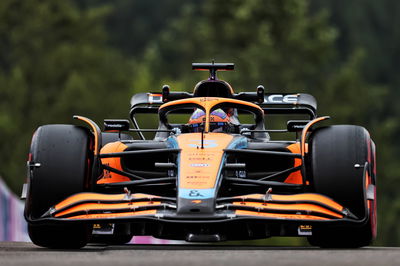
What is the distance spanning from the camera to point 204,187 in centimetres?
1323

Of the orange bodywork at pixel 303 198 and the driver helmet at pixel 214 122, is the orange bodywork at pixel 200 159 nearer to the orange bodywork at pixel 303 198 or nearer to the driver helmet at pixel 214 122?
the orange bodywork at pixel 303 198

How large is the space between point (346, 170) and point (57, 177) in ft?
9.39

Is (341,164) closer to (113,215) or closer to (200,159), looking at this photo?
(200,159)

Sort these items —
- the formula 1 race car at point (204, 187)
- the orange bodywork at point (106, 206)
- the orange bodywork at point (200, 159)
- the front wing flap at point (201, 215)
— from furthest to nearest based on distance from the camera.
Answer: the orange bodywork at point (200, 159), the orange bodywork at point (106, 206), the formula 1 race car at point (204, 187), the front wing flap at point (201, 215)

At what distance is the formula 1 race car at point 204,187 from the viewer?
13.0 m

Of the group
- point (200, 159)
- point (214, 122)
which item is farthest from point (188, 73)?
point (200, 159)

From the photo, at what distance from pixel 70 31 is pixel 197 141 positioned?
68.8 m

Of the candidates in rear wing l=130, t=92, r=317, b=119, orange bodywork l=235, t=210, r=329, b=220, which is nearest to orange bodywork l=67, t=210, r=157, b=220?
orange bodywork l=235, t=210, r=329, b=220

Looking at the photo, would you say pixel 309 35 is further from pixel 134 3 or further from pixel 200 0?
pixel 134 3

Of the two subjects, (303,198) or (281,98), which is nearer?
(303,198)

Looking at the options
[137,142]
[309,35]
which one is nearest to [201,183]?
[137,142]

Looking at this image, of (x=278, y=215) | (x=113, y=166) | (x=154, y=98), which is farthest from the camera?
(x=154, y=98)

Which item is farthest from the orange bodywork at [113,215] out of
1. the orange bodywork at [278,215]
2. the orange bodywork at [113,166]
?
the orange bodywork at [113,166]

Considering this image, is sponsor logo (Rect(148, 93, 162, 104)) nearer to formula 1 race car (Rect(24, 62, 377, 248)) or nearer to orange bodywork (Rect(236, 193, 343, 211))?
formula 1 race car (Rect(24, 62, 377, 248))
